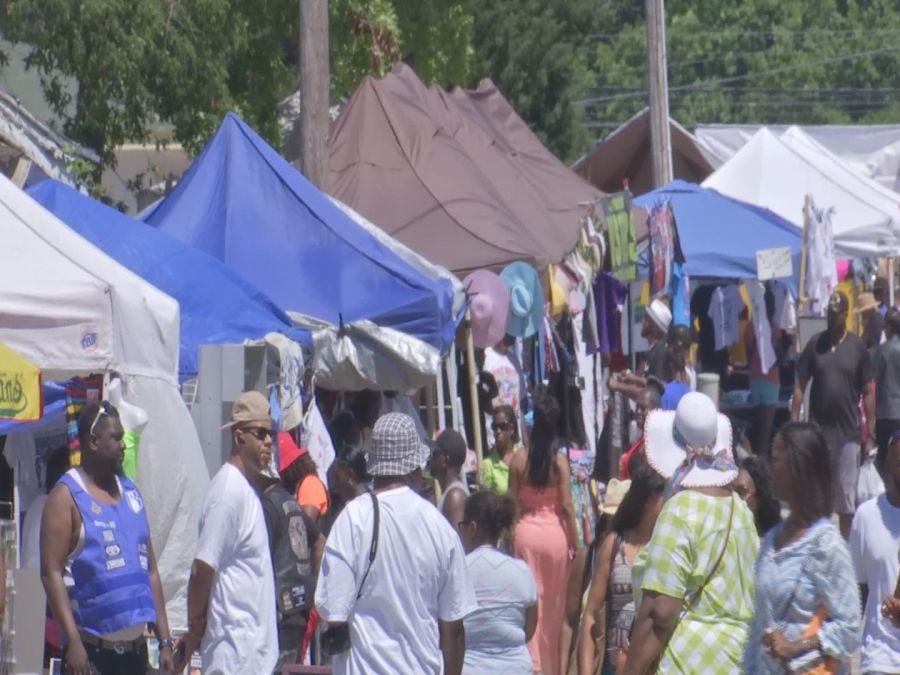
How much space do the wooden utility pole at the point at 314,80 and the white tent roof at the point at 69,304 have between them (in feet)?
14.3

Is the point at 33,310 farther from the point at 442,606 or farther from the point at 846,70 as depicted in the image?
the point at 846,70

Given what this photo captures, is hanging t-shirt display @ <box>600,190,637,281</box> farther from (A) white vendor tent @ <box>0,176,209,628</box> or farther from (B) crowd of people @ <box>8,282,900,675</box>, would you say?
(A) white vendor tent @ <box>0,176,209,628</box>

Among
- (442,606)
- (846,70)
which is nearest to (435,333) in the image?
(442,606)

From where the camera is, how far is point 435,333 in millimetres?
11859

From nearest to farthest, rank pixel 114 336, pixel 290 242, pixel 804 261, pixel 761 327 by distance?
pixel 114 336
pixel 290 242
pixel 804 261
pixel 761 327

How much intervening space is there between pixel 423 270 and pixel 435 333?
Result: 3.60ft

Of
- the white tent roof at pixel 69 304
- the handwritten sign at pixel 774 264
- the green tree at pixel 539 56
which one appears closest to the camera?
the white tent roof at pixel 69 304

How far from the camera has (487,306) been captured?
1362cm

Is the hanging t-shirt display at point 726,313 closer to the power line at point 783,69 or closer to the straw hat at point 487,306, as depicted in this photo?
the straw hat at point 487,306

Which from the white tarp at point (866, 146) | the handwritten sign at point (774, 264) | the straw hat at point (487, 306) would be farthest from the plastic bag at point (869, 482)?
the white tarp at point (866, 146)

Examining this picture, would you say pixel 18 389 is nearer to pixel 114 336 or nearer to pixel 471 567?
pixel 114 336

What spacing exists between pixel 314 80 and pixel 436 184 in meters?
2.38

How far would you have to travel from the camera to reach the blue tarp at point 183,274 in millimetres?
10430

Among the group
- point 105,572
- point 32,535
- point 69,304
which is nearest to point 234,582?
point 105,572
